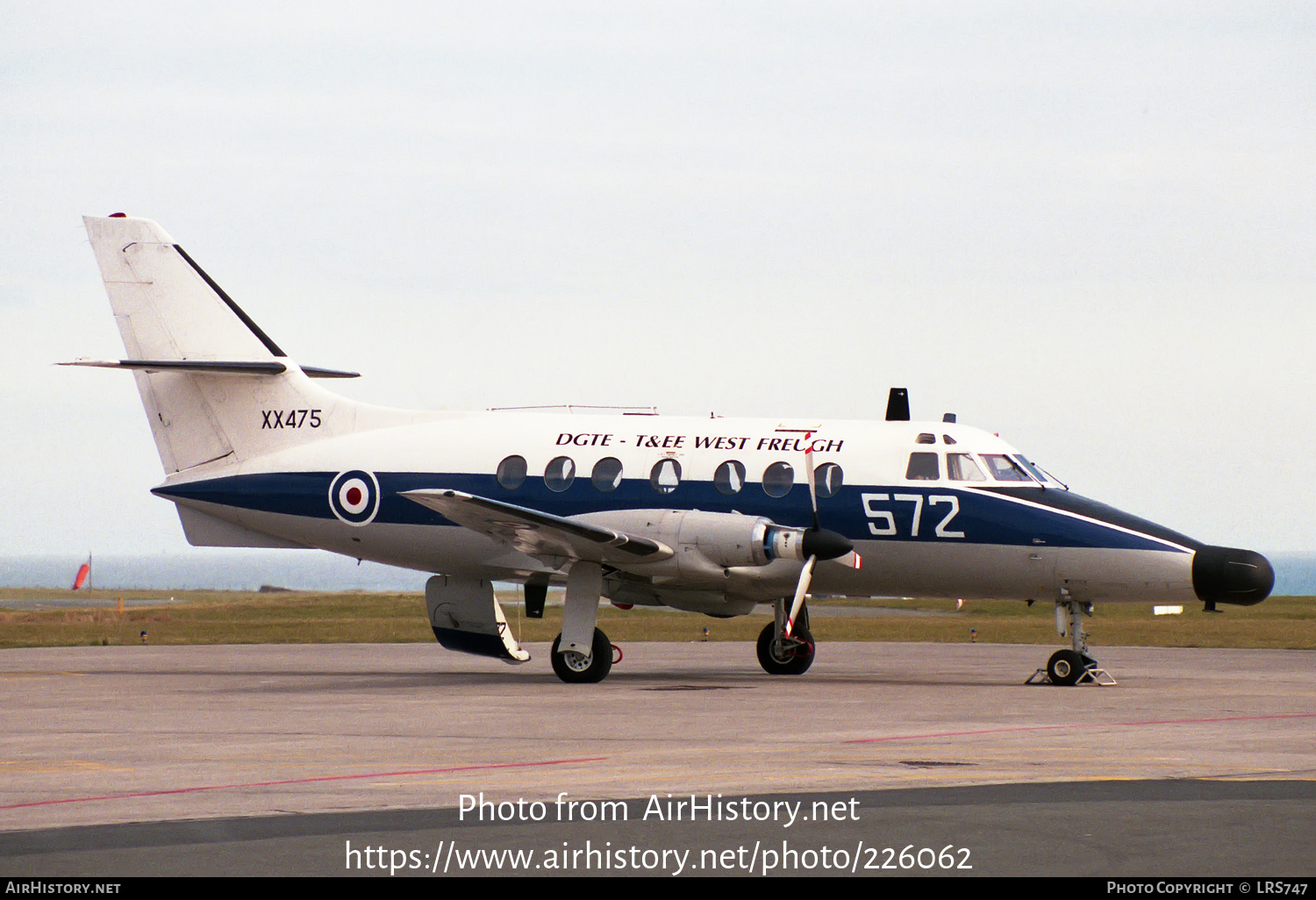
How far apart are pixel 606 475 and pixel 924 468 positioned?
5166 millimetres

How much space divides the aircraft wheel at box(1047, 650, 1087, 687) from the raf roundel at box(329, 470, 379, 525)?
11.6 metres

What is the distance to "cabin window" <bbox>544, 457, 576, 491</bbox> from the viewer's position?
25516mm

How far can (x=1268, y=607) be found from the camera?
5966 cm

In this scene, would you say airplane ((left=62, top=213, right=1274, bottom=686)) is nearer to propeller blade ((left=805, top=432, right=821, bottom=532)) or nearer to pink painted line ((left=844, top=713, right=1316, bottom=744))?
propeller blade ((left=805, top=432, right=821, bottom=532))

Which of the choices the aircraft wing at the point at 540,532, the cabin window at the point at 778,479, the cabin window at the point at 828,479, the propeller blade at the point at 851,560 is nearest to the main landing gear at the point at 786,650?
the propeller blade at the point at 851,560

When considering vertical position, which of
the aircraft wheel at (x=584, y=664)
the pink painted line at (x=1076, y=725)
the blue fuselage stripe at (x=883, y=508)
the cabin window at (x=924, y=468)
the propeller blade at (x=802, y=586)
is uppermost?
the cabin window at (x=924, y=468)

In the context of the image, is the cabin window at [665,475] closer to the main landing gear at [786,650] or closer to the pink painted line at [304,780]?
the main landing gear at [786,650]

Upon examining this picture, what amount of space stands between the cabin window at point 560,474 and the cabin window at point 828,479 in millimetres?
4095

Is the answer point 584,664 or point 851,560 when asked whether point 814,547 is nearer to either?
point 851,560

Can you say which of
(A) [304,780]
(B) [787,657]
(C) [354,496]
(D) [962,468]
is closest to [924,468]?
(D) [962,468]

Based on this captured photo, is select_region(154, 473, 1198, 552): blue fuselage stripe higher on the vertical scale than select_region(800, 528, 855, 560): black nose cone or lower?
higher

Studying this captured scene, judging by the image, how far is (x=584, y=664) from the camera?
79.5 feet

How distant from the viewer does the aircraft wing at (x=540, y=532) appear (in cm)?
2253

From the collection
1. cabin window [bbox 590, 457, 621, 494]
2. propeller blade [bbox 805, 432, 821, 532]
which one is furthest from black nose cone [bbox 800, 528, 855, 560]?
cabin window [bbox 590, 457, 621, 494]
